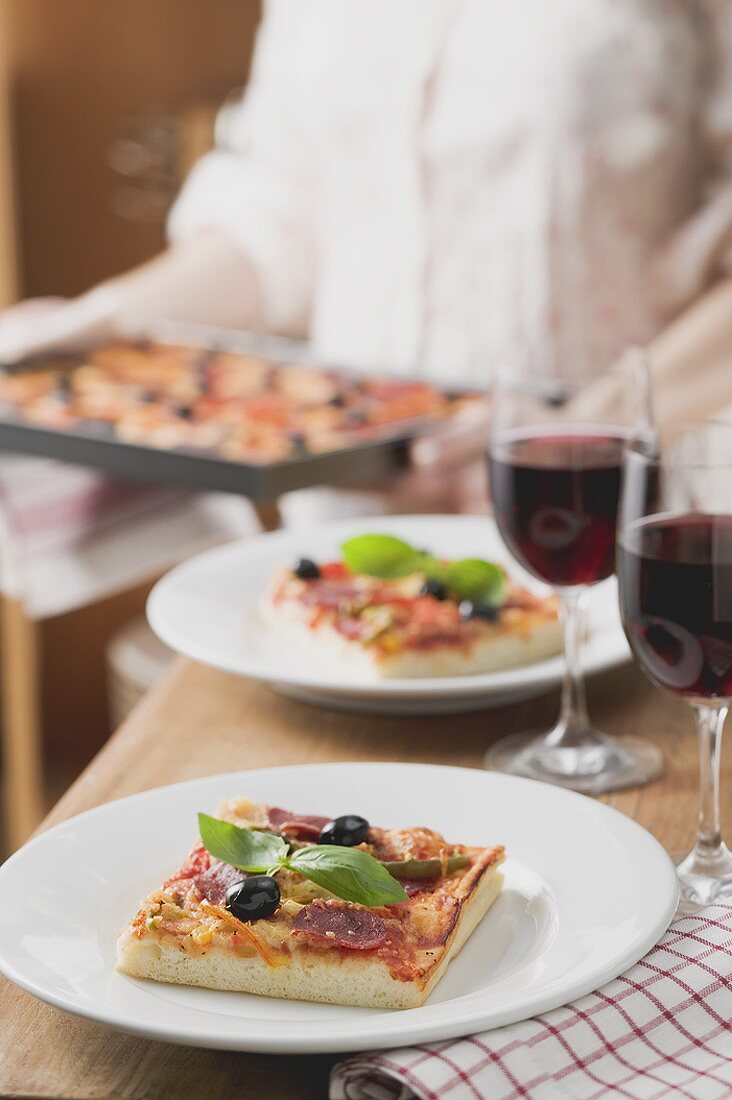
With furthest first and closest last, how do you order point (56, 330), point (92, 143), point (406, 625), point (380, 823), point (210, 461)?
point (92, 143) < point (56, 330) < point (210, 461) < point (406, 625) < point (380, 823)

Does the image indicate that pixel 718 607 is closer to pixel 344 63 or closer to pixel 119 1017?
pixel 119 1017

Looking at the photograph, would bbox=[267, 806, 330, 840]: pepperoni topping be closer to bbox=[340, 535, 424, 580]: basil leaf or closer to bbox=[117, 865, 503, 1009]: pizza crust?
bbox=[117, 865, 503, 1009]: pizza crust

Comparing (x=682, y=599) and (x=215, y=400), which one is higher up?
(x=682, y=599)

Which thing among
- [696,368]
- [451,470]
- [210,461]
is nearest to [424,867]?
[210,461]

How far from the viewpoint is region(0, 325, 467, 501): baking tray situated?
1887 mm

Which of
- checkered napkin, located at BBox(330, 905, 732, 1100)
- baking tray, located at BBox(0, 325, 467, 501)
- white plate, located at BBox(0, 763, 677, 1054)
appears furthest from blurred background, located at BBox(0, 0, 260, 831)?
checkered napkin, located at BBox(330, 905, 732, 1100)

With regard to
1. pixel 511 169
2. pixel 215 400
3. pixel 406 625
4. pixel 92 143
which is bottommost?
pixel 215 400

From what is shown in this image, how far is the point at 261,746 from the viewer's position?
3.72 feet

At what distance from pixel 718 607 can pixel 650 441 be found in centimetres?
14

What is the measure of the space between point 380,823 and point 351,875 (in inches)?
7.5

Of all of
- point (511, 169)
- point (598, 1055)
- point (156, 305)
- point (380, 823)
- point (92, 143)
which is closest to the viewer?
point (598, 1055)

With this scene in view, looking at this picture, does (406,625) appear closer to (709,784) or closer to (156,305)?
(709,784)

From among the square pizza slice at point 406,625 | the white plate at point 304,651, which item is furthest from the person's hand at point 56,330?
the square pizza slice at point 406,625

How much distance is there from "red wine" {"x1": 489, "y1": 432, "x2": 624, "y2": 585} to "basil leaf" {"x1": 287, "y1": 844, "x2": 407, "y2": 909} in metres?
0.41
